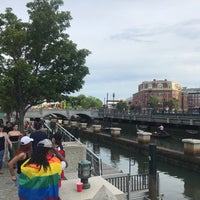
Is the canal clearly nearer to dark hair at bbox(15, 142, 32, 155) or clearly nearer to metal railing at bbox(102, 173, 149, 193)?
metal railing at bbox(102, 173, 149, 193)

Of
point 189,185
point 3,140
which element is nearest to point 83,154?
point 3,140

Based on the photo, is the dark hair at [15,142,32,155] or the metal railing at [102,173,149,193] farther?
the metal railing at [102,173,149,193]

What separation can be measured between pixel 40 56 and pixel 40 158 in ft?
41.3

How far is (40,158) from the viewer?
3852mm

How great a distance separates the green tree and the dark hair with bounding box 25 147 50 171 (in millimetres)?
10872

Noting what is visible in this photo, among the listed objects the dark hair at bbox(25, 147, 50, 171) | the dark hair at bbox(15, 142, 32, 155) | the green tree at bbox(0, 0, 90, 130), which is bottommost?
the dark hair at bbox(15, 142, 32, 155)

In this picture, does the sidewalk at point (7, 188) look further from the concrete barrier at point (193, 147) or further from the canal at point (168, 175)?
the concrete barrier at point (193, 147)

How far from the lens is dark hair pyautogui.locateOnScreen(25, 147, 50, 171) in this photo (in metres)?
3.80

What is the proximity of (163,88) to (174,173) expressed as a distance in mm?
170617

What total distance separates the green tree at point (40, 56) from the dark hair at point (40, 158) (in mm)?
10872

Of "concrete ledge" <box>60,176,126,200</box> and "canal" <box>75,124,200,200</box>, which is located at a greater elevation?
"concrete ledge" <box>60,176,126,200</box>

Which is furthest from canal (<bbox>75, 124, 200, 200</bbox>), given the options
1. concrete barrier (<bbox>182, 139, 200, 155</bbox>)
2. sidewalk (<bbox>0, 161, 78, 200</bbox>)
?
sidewalk (<bbox>0, 161, 78, 200</bbox>)

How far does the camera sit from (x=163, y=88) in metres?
188

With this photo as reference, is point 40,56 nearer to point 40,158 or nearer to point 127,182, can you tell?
point 127,182
